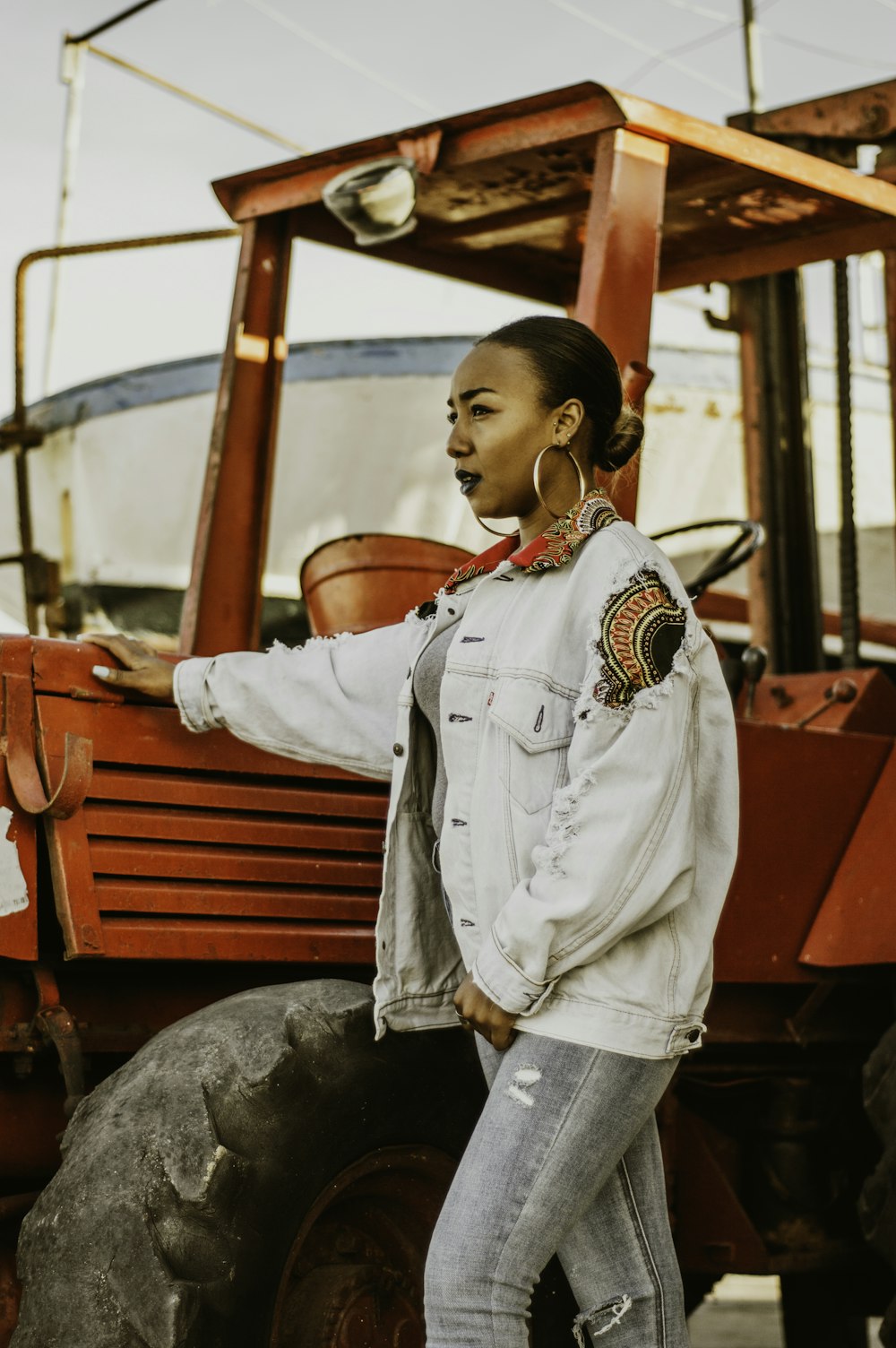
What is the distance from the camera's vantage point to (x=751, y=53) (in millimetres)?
7113

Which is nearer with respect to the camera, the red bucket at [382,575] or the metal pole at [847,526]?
the red bucket at [382,575]

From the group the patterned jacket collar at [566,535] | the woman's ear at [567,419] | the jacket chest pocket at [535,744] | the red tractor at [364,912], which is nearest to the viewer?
the jacket chest pocket at [535,744]

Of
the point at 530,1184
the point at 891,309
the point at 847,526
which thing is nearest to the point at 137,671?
the point at 530,1184

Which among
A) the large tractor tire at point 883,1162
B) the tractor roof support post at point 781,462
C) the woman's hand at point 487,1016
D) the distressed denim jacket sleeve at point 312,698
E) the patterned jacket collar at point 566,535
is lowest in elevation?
the large tractor tire at point 883,1162

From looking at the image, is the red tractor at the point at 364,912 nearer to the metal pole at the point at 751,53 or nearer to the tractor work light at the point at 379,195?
the tractor work light at the point at 379,195

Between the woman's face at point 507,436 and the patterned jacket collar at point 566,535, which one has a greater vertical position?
the woman's face at point 507,436

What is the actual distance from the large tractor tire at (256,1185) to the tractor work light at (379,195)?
6.15 feet

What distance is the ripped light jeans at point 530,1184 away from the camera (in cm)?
210

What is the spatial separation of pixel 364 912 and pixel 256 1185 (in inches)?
27.6

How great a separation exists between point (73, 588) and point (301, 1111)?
6.72 m

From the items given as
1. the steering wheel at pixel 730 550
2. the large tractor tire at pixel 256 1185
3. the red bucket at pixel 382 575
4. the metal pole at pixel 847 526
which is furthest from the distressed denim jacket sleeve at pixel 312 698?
the metal pole at pixel 847 526

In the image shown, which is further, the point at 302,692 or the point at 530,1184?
the point at 302,692

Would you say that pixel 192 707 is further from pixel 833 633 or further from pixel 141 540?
pixel 141 540

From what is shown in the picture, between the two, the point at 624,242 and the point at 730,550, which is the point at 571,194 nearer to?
the point at 624,242
